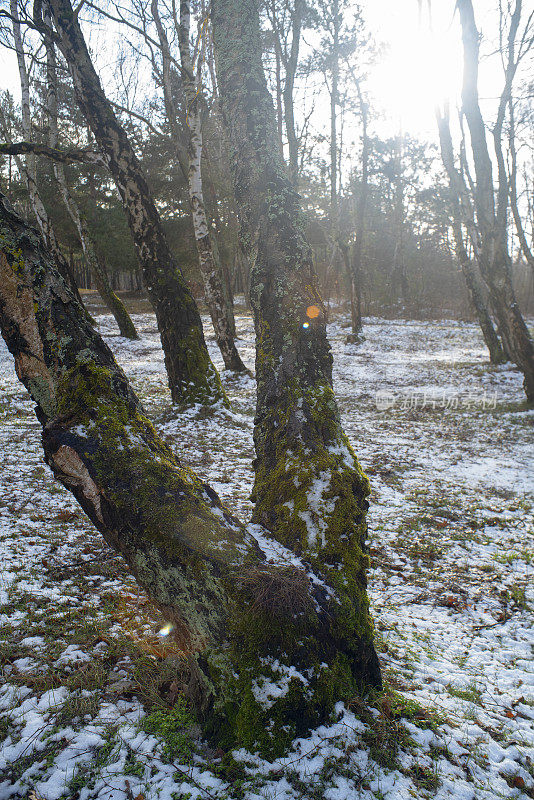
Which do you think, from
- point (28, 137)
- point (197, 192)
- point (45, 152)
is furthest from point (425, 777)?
point (28, 137)

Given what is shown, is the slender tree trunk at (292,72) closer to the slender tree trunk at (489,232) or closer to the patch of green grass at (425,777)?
the slender tree trunk at (489,232)

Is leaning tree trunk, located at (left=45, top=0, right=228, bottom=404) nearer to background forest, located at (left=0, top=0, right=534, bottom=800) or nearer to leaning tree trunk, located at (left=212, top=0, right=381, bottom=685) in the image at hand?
background forest, located at (left=0, top=0, right=534, bottom=800)

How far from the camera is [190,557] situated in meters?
1.87

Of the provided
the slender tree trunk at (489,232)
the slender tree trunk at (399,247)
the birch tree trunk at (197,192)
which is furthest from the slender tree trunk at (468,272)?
the slender tree trunk at (399,247)

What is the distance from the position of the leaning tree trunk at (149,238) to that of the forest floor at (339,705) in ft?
5.27

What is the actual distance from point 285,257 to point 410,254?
38693mm

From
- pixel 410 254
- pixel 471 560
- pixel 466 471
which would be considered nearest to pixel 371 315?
pixel 410 254

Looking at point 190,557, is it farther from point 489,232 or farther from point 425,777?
point 489,232

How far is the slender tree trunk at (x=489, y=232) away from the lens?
8875 mm

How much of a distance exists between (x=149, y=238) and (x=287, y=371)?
5162mm

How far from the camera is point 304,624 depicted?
1.91 m

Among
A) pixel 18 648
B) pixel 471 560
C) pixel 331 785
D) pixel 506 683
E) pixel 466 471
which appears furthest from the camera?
pixel 466 471

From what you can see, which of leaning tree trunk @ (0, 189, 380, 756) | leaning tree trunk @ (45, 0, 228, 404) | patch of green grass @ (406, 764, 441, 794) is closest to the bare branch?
leaning tree trunk @ (45, 0, 228, 404)

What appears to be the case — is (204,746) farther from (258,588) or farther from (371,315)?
(371,315)
